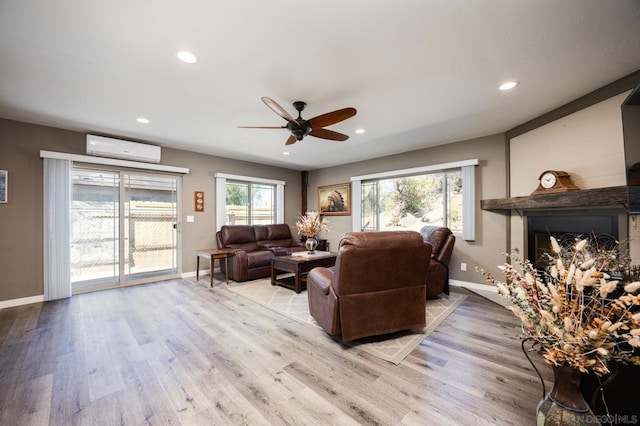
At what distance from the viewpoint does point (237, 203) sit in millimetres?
5844

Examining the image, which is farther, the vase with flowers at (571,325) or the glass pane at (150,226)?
the glass pane at (150,226)

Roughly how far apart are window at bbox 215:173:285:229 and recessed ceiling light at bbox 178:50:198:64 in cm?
339

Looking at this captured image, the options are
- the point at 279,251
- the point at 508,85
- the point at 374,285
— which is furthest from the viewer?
the point at 279,251

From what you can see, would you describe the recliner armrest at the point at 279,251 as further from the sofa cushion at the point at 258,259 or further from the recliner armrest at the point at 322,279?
the recliner armrest at the point at 322,279

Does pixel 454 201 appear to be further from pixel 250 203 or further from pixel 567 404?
pixel 250 203

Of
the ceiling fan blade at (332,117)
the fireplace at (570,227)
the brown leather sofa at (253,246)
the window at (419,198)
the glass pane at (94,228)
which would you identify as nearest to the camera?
the ceiling fan blade at (332,117)

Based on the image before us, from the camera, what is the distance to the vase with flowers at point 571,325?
0.80m

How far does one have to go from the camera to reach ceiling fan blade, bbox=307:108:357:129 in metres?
2.32

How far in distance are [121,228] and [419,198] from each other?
5416 mm

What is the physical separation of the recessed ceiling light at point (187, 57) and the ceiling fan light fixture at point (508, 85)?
284 centimetres

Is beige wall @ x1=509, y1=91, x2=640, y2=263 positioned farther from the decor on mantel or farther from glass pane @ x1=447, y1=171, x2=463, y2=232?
glass pane @ x1=447, y1=171, x2=463, y2=232

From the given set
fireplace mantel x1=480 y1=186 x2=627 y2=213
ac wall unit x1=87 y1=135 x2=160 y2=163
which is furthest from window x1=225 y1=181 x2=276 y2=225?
fireplace mantel x1=480 y1=186 x2=627 y2=213

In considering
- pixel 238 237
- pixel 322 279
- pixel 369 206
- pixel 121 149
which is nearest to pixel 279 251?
pixel 238 237

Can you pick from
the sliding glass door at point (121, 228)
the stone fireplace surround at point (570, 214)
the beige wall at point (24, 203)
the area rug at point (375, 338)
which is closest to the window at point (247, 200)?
the sliding glass door at point (121, 228)
